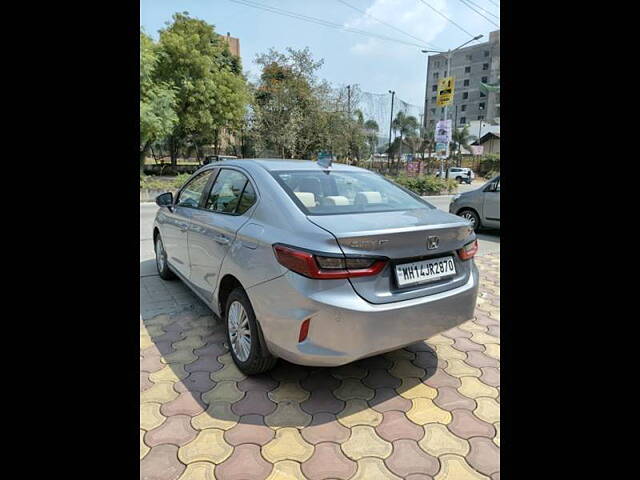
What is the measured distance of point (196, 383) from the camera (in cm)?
265

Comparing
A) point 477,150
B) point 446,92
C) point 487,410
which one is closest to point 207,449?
point 487,410

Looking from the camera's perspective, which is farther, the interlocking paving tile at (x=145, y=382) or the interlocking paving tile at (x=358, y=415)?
the interlocking paving tile at (x=145, y=382)

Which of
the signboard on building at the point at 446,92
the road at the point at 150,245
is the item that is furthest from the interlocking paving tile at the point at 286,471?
the signboard on building at the point at 446,92

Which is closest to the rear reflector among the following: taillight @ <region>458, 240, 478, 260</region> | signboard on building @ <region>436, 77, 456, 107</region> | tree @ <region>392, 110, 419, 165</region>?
taillight @ <region>458, 240, 478, 260</region>

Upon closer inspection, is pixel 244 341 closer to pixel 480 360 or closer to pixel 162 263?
pixel 480 360

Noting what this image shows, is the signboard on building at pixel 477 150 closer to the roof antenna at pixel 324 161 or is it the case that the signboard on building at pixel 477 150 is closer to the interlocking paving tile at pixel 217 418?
the roof antenna at pixel 324 161

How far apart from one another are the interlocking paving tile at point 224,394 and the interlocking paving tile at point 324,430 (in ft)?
1.64

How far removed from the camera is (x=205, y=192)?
356cm

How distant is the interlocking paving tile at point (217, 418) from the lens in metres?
2.23

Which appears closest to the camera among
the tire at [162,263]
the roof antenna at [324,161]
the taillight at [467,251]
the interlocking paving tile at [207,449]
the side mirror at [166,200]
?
the interlocking paving tile at [207,449]

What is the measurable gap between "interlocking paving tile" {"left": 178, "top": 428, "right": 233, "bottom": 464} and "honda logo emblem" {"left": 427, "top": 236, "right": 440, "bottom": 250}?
1508mm

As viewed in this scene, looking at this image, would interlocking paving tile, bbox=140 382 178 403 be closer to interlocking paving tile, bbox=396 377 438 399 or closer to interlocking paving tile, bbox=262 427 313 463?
interlocking paving tile, bbox=262 427 313 463

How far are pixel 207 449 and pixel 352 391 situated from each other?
932 millimetres
